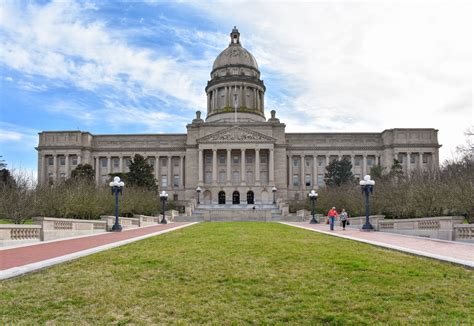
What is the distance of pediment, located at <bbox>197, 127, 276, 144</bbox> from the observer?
84312 millimetres

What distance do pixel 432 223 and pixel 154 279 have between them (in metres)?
16.9

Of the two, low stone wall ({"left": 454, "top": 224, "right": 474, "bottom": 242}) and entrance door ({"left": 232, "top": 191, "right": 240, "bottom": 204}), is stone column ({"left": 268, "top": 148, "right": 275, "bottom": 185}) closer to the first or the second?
entrance door ({"left": 232, "top": 191, "right": 240, "bottom": 204})

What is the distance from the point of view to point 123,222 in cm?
3378

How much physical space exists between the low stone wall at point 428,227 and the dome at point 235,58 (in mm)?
78864

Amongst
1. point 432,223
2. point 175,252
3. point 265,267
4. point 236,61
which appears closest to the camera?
point 265,267

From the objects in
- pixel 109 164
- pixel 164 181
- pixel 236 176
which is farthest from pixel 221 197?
pixel 109 164

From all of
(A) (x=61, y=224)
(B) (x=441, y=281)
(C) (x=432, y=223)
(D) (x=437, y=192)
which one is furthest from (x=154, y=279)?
(D) (x=437, y=192)

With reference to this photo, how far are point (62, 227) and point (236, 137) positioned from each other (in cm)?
6382

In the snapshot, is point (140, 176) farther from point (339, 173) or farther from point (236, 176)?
point (339, 173)

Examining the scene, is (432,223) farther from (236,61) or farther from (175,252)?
Result: (236,61)

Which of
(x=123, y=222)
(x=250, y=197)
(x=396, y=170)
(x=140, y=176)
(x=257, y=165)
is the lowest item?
(x=123, y=222)

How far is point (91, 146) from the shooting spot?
9138 cm

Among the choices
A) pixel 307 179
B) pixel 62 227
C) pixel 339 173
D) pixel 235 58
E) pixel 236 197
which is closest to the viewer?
pixel 62 227

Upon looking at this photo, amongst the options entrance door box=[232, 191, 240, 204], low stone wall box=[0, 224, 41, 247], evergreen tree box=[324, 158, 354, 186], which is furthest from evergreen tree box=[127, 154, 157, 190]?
low stone wall box=[0, 224, 41, 247]
